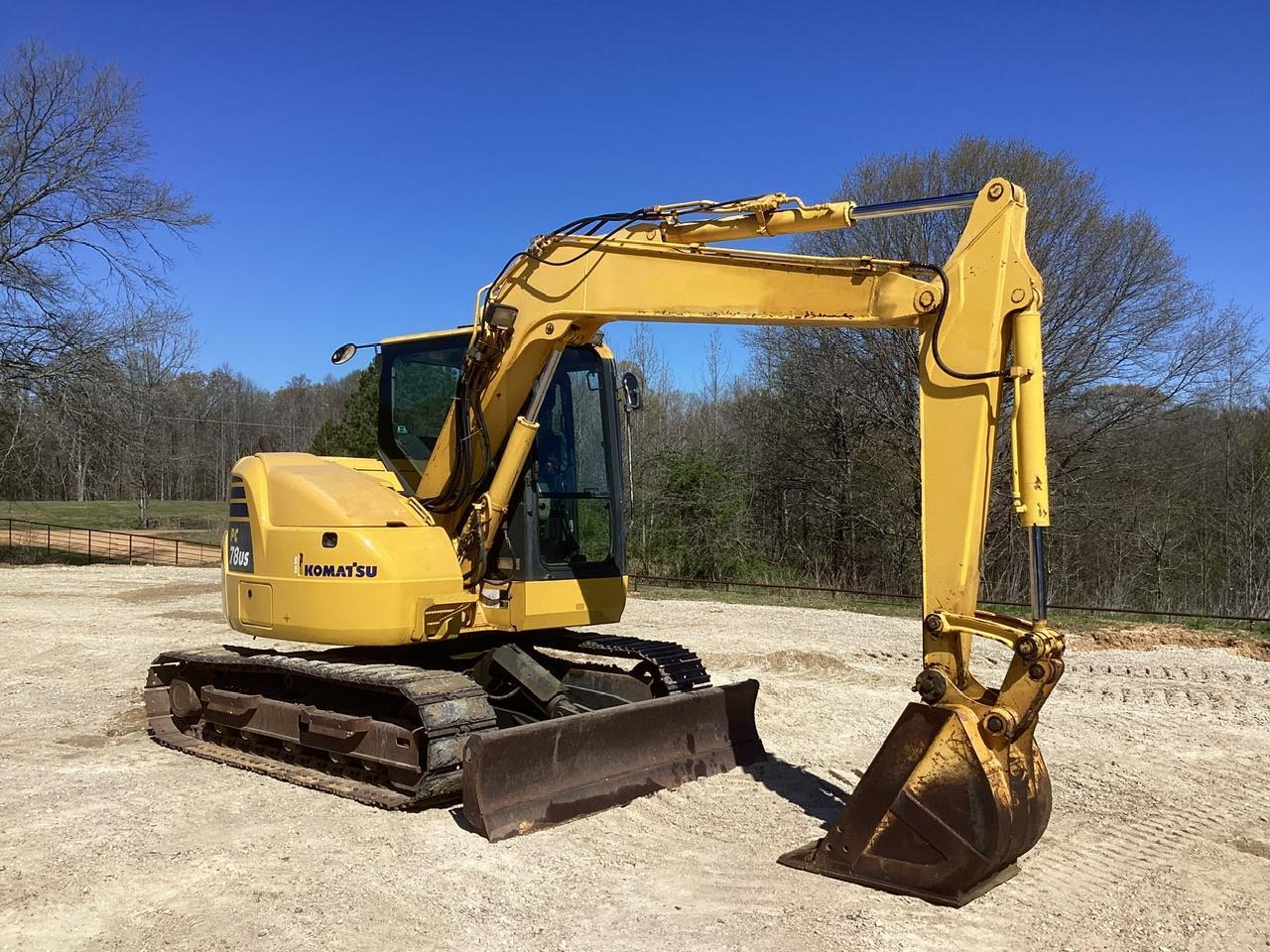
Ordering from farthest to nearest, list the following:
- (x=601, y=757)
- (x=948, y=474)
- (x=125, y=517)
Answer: (x=125, y=517), (x=601, y=757), (x=948, y=474)

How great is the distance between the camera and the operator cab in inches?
255

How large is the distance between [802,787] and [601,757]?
130 centimetres

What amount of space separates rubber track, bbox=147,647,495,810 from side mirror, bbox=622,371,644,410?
207 centimetres

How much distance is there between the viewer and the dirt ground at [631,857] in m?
4.02

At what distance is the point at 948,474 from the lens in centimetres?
461

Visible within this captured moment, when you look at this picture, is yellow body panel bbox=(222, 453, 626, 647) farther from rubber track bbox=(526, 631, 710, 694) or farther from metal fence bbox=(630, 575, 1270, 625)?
metal fence bbox=(630, 575, 1270, 625)

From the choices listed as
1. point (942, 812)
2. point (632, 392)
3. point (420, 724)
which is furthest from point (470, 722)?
point (942, 812)

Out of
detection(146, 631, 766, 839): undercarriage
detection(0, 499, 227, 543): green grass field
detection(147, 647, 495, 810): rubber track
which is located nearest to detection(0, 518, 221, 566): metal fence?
detection(0, 499, 227, 543): green grass field

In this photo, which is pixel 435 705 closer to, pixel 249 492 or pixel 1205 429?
pixel 249 492

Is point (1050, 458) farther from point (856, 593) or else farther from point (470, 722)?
point (470, 722)

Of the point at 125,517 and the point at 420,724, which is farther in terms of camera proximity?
the point at 125,517

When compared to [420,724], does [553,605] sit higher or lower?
higher

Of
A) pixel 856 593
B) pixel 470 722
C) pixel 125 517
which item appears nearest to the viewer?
pixel 470 722

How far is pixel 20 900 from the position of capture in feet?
14.1
